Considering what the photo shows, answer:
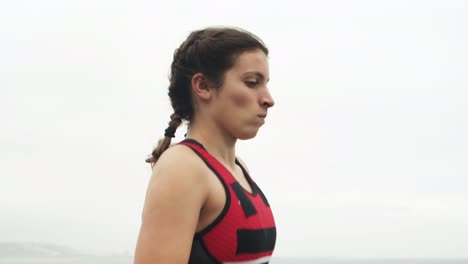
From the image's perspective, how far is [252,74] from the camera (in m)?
3.26

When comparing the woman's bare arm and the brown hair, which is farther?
the brown hair

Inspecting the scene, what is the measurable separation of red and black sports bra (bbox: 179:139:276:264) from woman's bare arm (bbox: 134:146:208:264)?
0.11 meters

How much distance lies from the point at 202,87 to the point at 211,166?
451mm

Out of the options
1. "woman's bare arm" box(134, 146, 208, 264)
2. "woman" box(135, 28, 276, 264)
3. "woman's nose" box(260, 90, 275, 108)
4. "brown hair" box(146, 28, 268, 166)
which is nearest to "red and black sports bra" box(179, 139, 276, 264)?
"woman" box(135, 28, 276, 264)

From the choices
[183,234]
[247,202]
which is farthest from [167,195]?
[247,202]

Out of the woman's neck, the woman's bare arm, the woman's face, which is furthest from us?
the woman's neck

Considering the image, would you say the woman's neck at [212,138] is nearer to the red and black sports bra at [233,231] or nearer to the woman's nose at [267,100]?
the red and black sports bra at [233,231]

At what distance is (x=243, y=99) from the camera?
10.6 feet

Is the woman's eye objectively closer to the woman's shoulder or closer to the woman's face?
the woman's face

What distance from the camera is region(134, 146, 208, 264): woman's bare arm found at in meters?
2.80

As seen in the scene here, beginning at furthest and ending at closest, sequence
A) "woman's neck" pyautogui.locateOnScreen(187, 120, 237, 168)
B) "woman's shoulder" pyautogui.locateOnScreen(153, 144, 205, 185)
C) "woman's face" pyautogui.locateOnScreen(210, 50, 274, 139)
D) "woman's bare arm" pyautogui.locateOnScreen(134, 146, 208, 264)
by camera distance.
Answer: "woman's neck" pyautogui.locateOnScreen(187, 120, 237, 168), "woman's face" pyautogui.locateOnScreen(210, 50, 274, 139), "woman's shoulder" pyautogui.locateOnScreen(153, 144, 205, 185), "woman's bare arm" pyautogui.locateOnScreen(134, 146, 208, 264)

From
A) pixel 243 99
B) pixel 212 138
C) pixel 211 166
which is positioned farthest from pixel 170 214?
pixel 243 99

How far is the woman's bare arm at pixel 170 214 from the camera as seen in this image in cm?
280

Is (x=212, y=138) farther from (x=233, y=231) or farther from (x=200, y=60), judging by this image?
(x=233, y=231)
